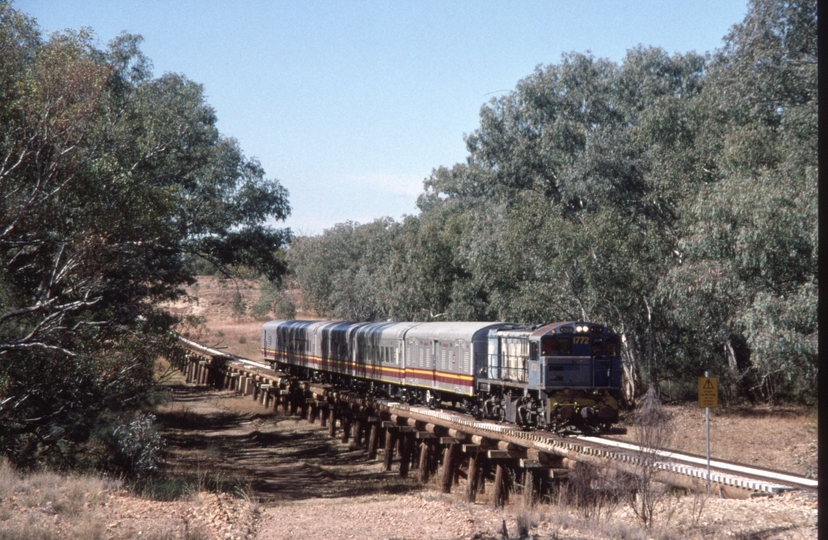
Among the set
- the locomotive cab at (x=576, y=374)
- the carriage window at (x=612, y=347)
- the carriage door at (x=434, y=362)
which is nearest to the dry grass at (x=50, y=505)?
the locomotive cab at (x=576, y=374)

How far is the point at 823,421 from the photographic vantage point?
14.3 ft

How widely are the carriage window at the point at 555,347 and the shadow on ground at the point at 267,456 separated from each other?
17.8 ft

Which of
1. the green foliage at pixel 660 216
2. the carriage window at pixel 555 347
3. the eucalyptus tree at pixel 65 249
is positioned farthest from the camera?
the green foliage at pixel 660 216

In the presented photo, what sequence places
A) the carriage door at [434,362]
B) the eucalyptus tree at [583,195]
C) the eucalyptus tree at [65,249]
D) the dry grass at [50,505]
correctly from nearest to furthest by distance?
the dry grass at [50,505]
the eucalyptus tree at [65,249]
the carriage door at [434,362]
the eucalyptus tree at [583,195]

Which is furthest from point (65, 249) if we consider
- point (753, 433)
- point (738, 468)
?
point (753, 433)

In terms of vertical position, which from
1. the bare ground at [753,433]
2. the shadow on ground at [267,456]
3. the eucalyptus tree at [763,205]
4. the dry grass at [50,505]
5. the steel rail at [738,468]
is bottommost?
the shadow on ground at [267,456]

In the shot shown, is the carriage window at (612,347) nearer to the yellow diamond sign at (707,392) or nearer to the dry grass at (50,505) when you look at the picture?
the yellow diamond sign at (707,392)

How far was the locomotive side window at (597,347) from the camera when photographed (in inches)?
802

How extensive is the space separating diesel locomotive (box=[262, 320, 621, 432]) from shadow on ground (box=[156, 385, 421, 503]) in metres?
3.03

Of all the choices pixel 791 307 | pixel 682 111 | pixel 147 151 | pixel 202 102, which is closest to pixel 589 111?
pixel 682 111

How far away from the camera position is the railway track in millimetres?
14430

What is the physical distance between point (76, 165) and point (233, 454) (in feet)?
42.3

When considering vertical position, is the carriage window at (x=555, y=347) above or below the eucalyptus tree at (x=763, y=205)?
below

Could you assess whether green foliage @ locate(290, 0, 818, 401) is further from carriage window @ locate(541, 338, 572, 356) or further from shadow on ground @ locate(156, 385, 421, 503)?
shadow on ground @ locate(156, 385, 421, 503)
